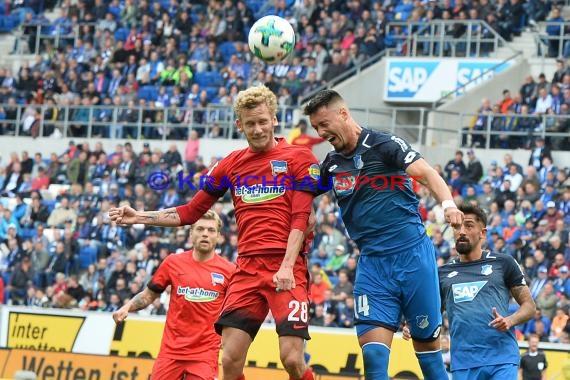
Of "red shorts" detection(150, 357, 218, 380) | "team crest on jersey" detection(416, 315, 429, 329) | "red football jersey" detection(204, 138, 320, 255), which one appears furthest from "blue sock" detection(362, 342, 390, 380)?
"red shorts" detection(150, 357, 218, 380)

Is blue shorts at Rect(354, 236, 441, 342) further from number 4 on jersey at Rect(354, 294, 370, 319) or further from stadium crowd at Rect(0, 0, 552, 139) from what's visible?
stadium crowd at Rect(0, 0, 552, 139)

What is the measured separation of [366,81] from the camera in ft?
96.4

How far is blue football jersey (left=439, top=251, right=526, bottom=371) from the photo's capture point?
1070cm

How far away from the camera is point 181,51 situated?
107ft

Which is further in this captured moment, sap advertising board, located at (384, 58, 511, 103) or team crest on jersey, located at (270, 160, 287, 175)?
sap advertising board, located at (384, 58, 511, 103)

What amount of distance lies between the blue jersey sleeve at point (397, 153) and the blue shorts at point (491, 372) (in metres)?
2.09

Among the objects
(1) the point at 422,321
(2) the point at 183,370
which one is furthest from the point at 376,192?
(2) the point at 183,370

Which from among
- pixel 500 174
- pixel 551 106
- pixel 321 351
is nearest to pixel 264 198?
pixel 321 351

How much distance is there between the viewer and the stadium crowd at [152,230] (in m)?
20.5

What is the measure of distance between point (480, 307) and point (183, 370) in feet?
9.70

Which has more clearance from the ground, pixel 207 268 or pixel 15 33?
pixel 15 33

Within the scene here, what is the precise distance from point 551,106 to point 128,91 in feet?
37.3

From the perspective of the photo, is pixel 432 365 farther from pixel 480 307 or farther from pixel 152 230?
pixel 152 230

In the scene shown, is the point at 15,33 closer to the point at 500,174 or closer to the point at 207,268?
the point at 500,174
